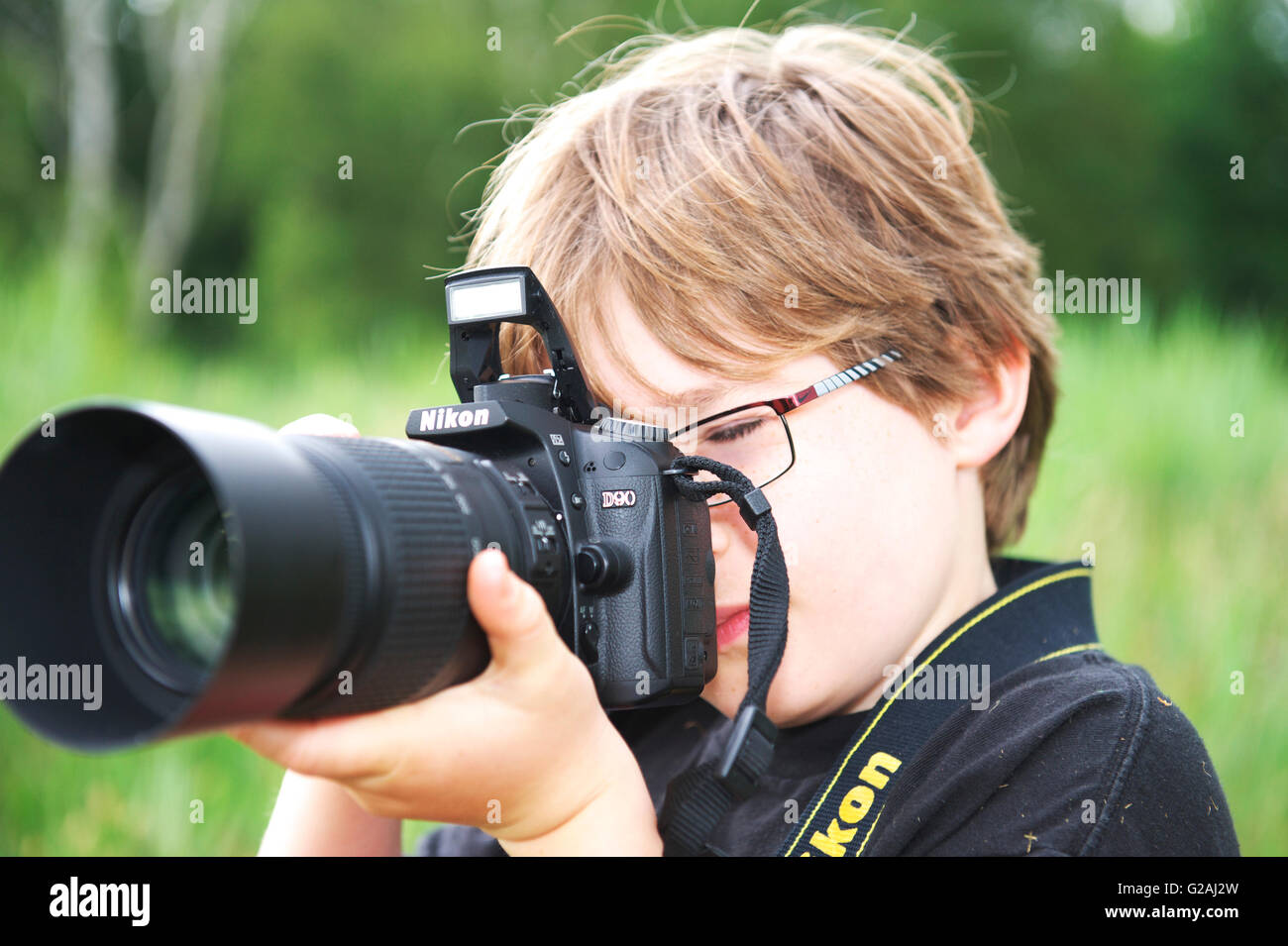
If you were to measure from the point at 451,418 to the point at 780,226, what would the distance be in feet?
1.20

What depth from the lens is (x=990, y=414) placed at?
110 centimetres

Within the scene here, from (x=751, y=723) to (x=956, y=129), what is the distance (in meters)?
0.69

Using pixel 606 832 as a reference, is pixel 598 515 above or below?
above

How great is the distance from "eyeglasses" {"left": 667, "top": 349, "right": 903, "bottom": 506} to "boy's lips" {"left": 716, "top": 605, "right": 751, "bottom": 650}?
3.8 inches

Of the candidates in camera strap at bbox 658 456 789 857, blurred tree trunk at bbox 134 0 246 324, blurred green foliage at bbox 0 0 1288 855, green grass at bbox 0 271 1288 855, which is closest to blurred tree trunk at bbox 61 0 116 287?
blurred green foliage at bbox 0 0 1288 855

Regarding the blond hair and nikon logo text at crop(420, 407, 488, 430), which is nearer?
nikon logo text at crop(420, 407, 488, 430)

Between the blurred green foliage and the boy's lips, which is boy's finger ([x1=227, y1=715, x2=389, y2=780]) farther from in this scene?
the blurred green foliage

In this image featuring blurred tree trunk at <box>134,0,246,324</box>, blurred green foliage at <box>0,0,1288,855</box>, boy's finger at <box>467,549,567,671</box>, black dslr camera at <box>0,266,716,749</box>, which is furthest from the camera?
blurred tree trunk at <box>134,0,246,324</box>

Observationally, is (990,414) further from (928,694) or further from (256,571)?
(256,571)

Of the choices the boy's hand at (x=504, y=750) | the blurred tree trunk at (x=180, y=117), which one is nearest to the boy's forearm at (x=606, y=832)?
the boy's hand at (x=504, y=750)

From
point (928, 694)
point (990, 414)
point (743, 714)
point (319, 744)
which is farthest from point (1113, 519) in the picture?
point (319, 744)

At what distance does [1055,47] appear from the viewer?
6.84 m

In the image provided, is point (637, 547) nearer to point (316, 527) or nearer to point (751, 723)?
point (751, 723)

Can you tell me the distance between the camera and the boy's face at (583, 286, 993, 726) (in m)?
0.98
